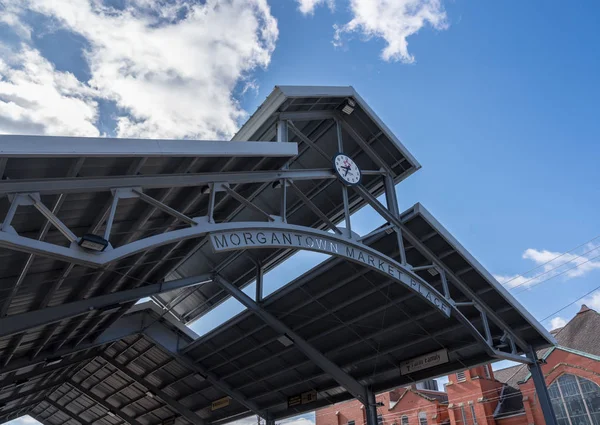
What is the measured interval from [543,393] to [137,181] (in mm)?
15476

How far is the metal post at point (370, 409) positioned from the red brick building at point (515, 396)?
11.5m

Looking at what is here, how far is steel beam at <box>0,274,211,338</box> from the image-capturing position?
43.4 feet

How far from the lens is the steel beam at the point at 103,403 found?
1352 inches

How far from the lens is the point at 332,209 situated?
1705cm

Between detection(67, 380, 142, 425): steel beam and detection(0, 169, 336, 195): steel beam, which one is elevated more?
detection(67, 380, 142, 425): steel beam

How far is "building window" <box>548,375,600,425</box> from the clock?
78.8 ft

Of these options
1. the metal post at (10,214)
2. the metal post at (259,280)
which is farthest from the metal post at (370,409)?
the metal post at (10,214)

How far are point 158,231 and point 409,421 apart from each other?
3148cm

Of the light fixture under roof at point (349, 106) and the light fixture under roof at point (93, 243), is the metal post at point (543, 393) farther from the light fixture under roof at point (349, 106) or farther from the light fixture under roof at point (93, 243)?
the light fixture under roof at point (93, 243)

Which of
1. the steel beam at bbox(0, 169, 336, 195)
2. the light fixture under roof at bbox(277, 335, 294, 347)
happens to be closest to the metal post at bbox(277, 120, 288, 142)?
the steel beam at bbox(0, 169, 336, 195)

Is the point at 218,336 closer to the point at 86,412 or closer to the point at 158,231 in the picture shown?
the point at 158,231

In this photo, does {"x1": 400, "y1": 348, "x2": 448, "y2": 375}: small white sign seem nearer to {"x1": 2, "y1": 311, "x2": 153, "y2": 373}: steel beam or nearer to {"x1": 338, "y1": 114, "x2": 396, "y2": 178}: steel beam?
{"x1": 338, "y1": 114, "x2": 396, "y2": 178}: steel beam

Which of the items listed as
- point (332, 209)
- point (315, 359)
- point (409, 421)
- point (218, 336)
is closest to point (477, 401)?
point (409, 421)

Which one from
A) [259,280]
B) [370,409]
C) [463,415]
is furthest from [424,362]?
[463,415]
